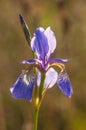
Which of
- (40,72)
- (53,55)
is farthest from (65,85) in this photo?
(53,55)

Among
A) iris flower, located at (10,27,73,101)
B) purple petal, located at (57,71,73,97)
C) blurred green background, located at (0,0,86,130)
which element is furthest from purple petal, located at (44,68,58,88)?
blurred green background, located at (0,0,86,130)

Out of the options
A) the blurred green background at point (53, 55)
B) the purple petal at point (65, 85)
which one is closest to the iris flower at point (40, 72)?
the purple petal at point (65, 85)

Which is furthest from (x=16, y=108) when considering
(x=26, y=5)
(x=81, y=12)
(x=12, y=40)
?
(x=81, y=12)

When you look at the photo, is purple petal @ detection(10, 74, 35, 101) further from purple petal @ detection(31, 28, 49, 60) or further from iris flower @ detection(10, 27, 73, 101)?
purple petal @ detection(31, 28, 49, 60)

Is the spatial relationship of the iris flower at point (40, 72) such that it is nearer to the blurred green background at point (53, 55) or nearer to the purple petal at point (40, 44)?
the purple petal at point (40, 44)

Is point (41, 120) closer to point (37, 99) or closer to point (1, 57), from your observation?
point (1, 57)

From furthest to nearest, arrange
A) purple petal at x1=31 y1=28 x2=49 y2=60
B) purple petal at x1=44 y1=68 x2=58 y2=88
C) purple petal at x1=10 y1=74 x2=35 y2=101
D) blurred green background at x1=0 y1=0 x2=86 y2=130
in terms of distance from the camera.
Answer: blurred green background at x1=0 y1=0 x2=86 y2=130 < purple petal at x1=44 y1=68 x2=58 y2=88 < purple petal at x1=31 y1=28 x2=49 y2=60 < purple petal at x1=10 y1=74 x2=35 y2=101
